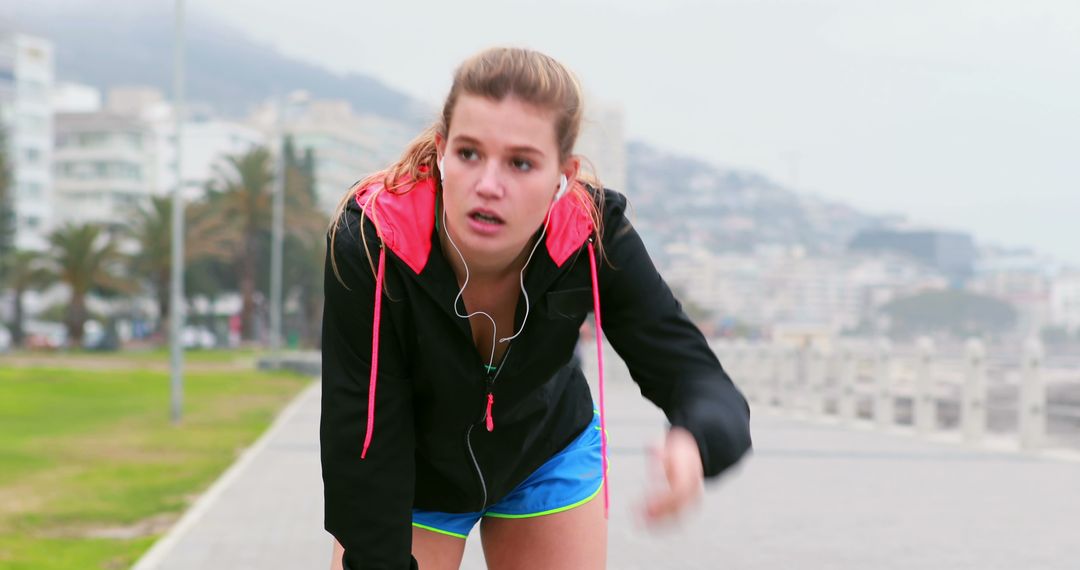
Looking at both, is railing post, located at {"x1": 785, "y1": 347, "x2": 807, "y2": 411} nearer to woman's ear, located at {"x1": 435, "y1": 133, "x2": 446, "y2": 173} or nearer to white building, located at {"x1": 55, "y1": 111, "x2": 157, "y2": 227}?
woman's ear, located at {"x1": 435, "y1": 133, "x2": 446, "y2": 173}

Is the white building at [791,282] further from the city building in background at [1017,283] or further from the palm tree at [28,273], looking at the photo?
the palm tree at [28,273]

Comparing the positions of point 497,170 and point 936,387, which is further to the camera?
point 936,387

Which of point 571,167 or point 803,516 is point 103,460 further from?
point 571,167

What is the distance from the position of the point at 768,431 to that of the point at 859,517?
8532mm

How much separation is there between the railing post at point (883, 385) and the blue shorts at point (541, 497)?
14.8 metres

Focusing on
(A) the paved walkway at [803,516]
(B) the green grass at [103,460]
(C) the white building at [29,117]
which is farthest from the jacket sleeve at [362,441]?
(C) the white building at [29,117]

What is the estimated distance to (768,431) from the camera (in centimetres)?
1764

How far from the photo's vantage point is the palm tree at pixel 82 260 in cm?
5544

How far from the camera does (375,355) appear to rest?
2826 mm

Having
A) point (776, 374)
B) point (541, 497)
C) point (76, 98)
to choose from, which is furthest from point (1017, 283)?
point (76, 98)

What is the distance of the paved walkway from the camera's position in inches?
299

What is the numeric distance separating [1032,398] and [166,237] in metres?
49.4

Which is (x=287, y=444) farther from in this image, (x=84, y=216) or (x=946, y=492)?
(x=84, y=216)

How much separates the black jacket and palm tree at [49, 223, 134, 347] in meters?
54.9
